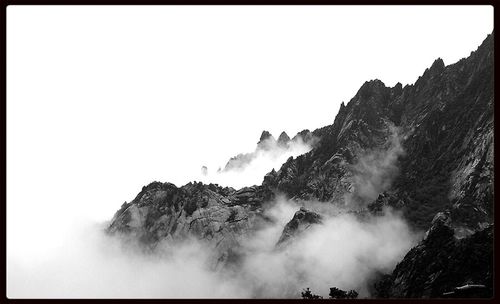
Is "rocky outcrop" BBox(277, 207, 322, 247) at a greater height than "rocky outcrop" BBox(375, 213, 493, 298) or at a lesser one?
greater

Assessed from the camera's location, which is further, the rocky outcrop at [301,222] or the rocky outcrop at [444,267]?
the rocky outcrop at [301,222]

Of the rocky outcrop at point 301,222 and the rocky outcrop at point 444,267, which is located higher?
the rocky outcrop at point 301,222

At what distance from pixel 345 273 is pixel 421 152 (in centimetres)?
5777

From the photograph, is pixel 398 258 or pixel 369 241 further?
pixel 369 241

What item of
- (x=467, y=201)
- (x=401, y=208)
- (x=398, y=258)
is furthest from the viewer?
(x=401, y=208)

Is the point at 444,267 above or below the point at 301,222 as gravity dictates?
below

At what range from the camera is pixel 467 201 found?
489 ft

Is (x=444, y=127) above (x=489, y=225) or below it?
above

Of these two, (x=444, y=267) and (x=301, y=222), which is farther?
(x=301, y=222)

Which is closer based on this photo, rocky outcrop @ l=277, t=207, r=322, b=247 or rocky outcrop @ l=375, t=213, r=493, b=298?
rocky outcrop @ l=375, t=213, r=493, b=298
